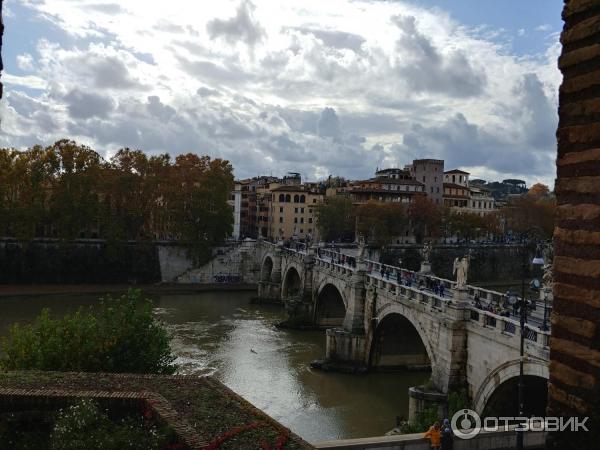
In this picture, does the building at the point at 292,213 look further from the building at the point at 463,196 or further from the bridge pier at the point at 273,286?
the bridge pier at the point at 273,286

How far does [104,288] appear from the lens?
2160 inches

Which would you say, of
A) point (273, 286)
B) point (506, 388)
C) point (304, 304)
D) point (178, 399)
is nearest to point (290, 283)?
point (273, 286)

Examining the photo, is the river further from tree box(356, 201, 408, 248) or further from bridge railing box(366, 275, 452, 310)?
tree box(356, 201, 408, 248)

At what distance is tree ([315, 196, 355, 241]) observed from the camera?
7306 cm

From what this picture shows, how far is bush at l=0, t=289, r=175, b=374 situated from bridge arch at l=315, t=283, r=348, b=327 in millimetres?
23066

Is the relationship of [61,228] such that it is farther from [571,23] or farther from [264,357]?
[571,23]

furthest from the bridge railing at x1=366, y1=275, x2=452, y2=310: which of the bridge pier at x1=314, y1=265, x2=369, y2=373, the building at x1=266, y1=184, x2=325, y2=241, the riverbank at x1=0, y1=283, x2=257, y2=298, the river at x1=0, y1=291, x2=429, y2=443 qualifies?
the building at x1=266, y1=184, x2=325, y2=241

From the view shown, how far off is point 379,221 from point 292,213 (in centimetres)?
1397

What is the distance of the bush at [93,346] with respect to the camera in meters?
17.9

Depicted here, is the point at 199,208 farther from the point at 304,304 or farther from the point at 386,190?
the point at 386,190

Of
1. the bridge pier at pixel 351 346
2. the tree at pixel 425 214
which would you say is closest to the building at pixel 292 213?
the tree at pixel 425 214

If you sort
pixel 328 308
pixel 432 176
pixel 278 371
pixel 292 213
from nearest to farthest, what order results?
pixel 278 371 < pixel 328 308 < pixel 292 213 < pixel 432 176

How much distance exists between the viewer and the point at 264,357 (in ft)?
108

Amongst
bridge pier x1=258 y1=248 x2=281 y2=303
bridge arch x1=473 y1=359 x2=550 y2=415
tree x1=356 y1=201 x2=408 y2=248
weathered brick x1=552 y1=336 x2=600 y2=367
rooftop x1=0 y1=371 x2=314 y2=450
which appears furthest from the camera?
tree x1=356 y1=201 x2=408 y2=248
